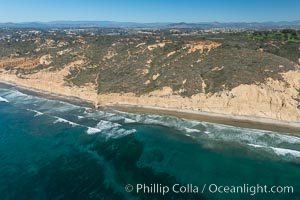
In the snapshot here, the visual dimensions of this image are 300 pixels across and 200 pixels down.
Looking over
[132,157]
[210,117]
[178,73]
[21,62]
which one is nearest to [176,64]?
[178,73]

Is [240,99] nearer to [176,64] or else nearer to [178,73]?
[178,73]

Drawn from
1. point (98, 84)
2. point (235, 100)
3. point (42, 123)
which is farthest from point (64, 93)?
point (235, 100)

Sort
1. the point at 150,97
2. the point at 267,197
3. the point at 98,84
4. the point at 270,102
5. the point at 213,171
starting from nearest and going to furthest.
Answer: the point at 267,197 → the point at 213,171 → the point at 270,102 → the point at 150,97 → the point at 98,84

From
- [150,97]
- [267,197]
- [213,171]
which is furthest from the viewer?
[150,97]

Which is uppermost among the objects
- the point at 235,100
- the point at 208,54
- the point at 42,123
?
the point at 208,54

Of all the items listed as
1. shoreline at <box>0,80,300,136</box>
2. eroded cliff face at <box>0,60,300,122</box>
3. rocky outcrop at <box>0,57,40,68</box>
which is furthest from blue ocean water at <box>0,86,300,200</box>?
rocky outcrop at <box>0,57,40,68</box>

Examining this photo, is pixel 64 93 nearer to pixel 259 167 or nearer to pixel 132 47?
pixel 132 47
